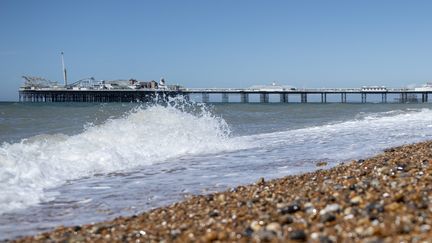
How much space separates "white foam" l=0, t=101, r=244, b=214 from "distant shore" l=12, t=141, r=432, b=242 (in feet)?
6.20

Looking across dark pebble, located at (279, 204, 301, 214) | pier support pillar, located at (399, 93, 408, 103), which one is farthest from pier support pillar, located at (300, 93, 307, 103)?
dark pebble, located at (279, 204, 301, 214)

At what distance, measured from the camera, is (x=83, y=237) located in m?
3.62

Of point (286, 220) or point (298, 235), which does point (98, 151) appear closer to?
point (286, 220)

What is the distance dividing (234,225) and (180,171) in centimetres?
409

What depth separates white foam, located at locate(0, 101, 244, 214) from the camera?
21.1ft

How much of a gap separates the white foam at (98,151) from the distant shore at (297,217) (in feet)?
6.20

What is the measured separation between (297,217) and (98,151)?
620 centimetres

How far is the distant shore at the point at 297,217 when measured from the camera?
293 cm

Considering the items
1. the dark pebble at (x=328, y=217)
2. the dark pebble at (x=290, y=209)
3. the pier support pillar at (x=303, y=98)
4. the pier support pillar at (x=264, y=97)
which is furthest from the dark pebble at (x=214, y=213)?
the pier support pillar at (x=264, y=97)

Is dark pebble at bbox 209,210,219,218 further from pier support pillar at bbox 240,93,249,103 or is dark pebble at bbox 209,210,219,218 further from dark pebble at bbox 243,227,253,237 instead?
pier support pillar at bbox 240,93,249,103

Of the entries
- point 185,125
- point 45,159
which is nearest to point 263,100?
point 185,125

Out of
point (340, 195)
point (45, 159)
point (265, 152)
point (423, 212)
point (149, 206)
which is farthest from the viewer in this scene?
point (265, 152)

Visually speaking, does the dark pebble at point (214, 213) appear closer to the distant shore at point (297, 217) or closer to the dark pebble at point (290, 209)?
the distant shore at point (297, 217)

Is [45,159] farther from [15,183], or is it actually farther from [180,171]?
[180,171]
